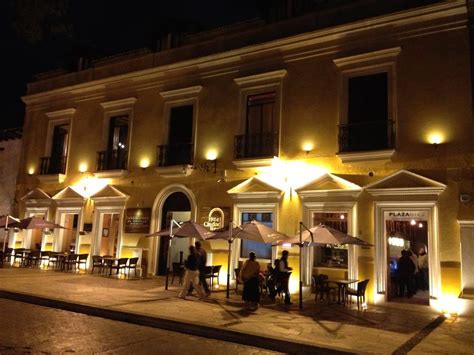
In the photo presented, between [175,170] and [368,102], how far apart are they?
7.42 metres

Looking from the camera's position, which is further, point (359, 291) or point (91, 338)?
point (359, 291)

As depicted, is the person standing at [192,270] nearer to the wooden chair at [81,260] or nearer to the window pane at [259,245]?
the window pane at [259,245]

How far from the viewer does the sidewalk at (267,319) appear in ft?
26.2

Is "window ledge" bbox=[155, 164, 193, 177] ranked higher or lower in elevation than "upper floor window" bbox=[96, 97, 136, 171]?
lower

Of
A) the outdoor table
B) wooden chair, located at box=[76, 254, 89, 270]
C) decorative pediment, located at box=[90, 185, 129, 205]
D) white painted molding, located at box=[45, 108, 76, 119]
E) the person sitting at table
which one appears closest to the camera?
the person sitting at table

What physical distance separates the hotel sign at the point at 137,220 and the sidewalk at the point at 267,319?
349 centimetres

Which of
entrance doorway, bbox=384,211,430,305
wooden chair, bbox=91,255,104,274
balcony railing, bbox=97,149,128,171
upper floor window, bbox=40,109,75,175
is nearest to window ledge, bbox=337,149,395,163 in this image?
entrance doorway, bbox=384,211,430,305

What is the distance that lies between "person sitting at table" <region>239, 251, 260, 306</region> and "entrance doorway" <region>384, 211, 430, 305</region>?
407 cm

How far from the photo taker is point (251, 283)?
11.4 m

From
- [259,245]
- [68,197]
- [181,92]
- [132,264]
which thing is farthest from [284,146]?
[68,197]

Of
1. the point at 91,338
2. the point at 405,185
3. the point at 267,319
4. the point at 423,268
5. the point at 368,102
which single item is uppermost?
the point at 368,102

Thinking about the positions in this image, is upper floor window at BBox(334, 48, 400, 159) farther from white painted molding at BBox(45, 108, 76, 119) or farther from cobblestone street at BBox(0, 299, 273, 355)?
white painted molding at BBox(45, 108, 76, 119)

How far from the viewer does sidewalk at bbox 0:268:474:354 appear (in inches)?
315

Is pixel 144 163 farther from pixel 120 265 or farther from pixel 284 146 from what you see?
pixel 284 146
